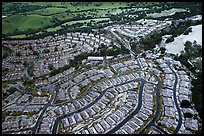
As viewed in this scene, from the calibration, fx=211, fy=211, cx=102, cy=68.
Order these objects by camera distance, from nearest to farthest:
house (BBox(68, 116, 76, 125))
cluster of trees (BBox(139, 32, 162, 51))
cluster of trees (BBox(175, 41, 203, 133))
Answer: house (BBox(68, 116, 76, 125)), cluster of trees (BBox(175, 41, 203, 133)), cluster of trees (BBox(139, 32, 162, 51))

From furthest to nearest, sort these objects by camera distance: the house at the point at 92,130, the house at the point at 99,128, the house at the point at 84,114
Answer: the house at the point at 84,114 < the house at the point at 99,128 < the house at the point at 92,130

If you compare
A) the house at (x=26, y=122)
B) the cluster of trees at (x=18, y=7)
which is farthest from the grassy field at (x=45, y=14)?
the house at (x=26, y=122)

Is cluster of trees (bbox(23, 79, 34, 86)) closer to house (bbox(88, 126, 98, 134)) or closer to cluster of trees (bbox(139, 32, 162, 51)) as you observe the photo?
house (bbox(88, 126, 98, 134))

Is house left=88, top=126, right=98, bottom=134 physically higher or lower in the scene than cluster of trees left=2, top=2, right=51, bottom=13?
lower

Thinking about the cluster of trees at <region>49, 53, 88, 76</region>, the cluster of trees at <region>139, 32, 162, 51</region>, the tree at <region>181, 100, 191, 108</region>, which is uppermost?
the cluster of trees at <region>139, 32, 162, 51</region>

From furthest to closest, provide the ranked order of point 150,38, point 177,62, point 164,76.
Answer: point 150,38, point 177,62, point 164,76

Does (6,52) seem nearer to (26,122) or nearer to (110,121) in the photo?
(26,122)

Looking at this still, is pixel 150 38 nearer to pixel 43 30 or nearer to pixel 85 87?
pixel 85 87

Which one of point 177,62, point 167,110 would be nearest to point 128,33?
point 177,62

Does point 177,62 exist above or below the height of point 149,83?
above

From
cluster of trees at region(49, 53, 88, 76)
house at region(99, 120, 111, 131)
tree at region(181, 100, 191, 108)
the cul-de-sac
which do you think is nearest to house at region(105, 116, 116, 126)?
the cul-de-sac

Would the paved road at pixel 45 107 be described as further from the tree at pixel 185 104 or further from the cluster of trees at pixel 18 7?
the cluster of trees at pixel 18 7
